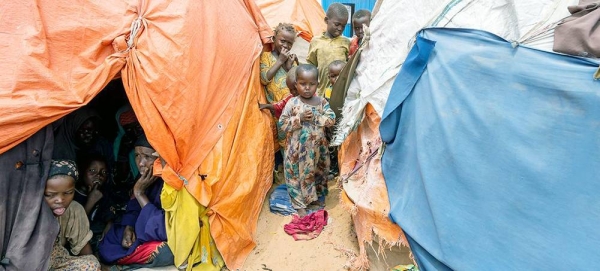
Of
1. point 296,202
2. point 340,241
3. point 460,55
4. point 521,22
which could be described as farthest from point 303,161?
point 521,22

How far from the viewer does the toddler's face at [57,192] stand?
270 cm

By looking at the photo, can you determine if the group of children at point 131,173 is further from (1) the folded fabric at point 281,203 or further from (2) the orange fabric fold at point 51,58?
(2) the orange fabric fold at point 51,58

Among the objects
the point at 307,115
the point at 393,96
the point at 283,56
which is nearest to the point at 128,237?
the point at 307,115

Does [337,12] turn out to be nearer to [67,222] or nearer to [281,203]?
[281,203]

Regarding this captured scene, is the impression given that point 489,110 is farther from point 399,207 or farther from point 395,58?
point 395,58

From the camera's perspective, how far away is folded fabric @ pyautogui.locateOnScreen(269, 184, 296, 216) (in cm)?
406

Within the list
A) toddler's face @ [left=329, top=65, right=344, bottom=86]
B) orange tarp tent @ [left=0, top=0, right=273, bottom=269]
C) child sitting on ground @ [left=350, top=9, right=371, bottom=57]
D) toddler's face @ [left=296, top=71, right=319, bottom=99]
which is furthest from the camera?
child sitting on ground @ [left=350, top=9, right=371, bottom=57]

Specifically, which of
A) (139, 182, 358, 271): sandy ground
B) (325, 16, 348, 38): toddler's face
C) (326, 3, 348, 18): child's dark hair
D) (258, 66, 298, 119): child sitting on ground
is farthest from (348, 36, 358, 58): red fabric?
(139, 182, 358, 271): sandy ground

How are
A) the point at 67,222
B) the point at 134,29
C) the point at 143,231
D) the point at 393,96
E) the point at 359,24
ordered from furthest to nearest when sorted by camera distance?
the point at 359,24
the point at 143,231
the point at 134,29
the point at 67,222
the point at 393,96

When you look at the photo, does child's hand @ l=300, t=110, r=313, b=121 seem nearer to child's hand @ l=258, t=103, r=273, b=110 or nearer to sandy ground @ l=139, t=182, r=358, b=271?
child's hand @ l=258, t=103, r=273, b=110

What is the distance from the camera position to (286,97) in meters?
4.17

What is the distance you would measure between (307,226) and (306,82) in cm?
132

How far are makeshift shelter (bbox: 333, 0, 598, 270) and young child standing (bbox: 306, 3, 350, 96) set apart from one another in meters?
0.95

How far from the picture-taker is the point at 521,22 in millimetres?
2430
